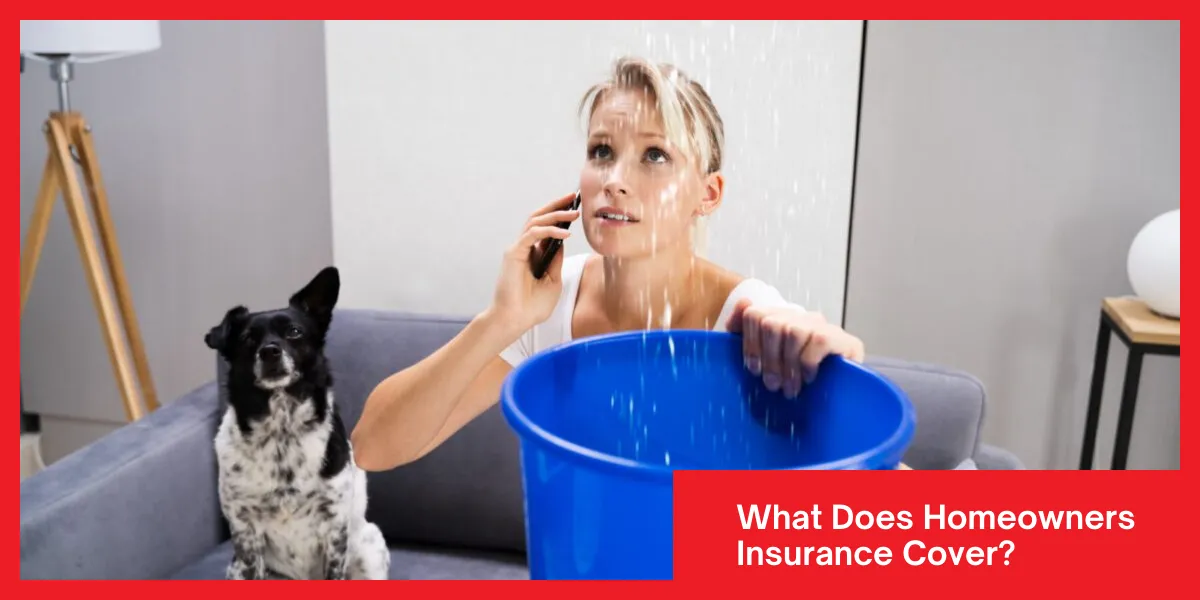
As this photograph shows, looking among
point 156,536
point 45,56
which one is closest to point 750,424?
point 156,536

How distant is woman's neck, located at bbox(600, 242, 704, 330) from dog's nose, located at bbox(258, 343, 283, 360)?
399 mm

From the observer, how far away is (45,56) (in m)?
1.76

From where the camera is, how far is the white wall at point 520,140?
1340 millimetres

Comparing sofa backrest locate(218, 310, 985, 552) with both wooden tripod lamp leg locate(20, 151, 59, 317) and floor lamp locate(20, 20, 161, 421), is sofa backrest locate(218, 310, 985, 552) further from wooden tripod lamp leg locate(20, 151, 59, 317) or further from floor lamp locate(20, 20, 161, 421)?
wooden tripod lamp leg locate(20, 151, 59, 317)

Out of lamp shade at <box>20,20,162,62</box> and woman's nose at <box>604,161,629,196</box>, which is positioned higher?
lamp shade at <box>20,20,162,62</box>

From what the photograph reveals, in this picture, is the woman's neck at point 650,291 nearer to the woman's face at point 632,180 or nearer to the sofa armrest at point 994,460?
the woman's face at point 632,180

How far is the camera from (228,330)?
111 cm

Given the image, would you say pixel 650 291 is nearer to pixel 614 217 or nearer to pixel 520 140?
pixel 614 217

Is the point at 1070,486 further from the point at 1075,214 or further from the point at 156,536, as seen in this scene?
the point at 1075,214

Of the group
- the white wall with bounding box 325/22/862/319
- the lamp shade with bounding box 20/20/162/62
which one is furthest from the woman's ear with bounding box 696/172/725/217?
the lamp shade with bounding box 20/20/162/62

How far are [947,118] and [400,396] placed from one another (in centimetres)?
122

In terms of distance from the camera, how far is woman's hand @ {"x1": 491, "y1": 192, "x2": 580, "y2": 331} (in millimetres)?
728

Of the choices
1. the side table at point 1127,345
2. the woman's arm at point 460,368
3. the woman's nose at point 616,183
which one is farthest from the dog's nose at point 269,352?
the side table at point 1127,345

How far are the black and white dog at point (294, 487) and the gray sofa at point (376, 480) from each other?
103 millimetres
